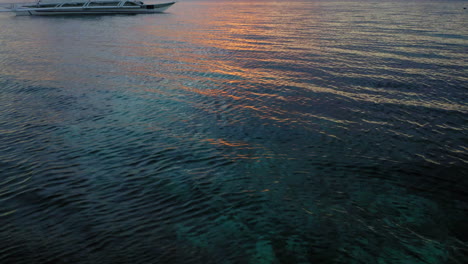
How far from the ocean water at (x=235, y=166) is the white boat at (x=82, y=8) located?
234 feet

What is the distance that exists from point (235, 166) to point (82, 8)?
3544 inches

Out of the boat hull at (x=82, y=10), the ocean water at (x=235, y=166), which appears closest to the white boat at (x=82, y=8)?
the boat hull at (x=82, y=10)

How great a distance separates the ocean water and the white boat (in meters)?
71.3

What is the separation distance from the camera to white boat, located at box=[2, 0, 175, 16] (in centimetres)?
8656

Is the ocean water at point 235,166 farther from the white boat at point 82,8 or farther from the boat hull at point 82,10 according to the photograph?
the boat hull at point 82,10

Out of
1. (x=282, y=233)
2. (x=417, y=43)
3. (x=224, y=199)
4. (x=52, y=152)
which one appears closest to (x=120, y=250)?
(x=224, y=199)

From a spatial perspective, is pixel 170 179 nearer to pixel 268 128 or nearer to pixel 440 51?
pixel 268 128

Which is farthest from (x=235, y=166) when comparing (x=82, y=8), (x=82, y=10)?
(x=82, y=10)

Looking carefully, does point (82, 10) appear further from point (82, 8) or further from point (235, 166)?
point (235, 166)

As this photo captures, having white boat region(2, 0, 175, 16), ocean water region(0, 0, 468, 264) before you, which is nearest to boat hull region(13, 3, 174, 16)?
white boat region(2, 0, 175, 16)

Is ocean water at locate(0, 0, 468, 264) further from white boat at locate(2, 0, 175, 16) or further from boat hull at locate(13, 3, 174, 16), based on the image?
boat hull at locate(13, 3, 174, 16)

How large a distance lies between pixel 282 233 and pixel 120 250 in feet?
11.5

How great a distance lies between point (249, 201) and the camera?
9.08 metres

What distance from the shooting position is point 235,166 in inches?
432
